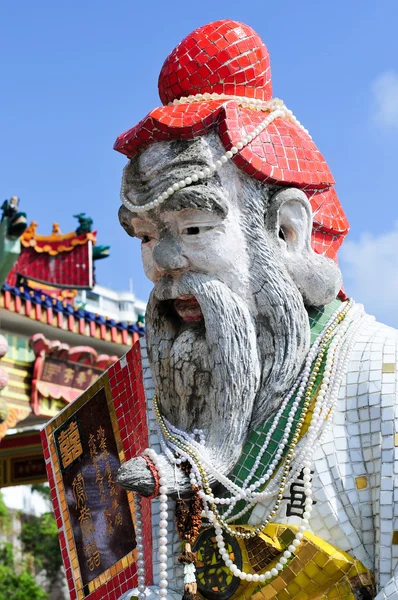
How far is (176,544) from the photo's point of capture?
2551 millimetres

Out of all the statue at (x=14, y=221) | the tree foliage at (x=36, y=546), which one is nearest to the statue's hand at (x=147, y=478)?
the statue at (x=14, y=221)

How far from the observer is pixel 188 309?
8.52 feet

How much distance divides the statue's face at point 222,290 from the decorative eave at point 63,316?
482 cm

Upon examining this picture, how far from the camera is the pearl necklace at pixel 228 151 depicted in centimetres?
251

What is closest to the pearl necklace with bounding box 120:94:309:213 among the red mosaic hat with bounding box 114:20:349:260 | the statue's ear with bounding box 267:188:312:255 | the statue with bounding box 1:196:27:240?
the red mosaic hat with bounding box 114:20:349:260

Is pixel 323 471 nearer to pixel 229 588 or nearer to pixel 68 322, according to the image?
pixel 229 588

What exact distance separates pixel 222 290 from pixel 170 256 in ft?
0.53

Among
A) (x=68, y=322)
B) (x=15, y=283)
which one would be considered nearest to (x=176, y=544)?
(x=68, y=322)

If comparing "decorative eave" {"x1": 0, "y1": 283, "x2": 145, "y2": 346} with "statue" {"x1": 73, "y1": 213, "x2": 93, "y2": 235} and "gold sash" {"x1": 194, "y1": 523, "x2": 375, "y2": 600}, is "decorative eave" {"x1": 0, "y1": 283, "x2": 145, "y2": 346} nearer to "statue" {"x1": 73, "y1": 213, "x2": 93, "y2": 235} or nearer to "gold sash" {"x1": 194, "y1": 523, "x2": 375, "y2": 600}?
"statue" {"x1": 73, "y1": 213, "x2": 93, "y2": 235}

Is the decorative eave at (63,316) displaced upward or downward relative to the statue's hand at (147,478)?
upward

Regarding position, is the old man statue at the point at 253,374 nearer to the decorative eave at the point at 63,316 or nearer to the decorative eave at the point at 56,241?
the decorative eave at the point at 63,316

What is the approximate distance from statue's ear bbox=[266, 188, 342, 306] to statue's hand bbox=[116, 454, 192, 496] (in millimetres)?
562

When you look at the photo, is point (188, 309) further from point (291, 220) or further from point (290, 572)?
point (290, 572)

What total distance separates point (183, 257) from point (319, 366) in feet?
1.46
